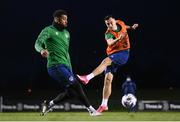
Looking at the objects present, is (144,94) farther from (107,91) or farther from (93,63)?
(107,91)

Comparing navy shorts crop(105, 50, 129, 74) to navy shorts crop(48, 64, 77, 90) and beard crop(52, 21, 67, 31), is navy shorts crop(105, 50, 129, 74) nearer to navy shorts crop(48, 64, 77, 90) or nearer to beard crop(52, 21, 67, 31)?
navy shorts crop(48, 64, 77, 90)

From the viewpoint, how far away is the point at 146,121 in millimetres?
15289

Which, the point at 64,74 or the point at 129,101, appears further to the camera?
the point at 129,101

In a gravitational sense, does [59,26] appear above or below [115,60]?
above

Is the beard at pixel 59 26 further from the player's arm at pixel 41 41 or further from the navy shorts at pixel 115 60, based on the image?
the navy shorts at pixel 115 60

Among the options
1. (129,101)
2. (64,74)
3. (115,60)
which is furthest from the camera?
(129,101)

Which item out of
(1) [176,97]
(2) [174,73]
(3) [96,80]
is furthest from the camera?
(2) [174,73]

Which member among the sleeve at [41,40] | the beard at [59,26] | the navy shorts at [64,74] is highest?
the beard at [59,26]

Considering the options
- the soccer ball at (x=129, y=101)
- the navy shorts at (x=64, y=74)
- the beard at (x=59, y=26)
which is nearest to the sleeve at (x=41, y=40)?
the beard at (x=59, y=26)

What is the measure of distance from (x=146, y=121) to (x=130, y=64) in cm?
4048

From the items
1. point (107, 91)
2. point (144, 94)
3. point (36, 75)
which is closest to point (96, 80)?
point (144, 94)

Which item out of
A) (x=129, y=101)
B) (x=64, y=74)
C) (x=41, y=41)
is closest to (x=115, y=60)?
(x=64, y=74)

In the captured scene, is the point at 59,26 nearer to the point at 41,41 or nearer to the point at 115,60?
the point at 41,41

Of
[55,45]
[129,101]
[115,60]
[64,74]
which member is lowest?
[64,74]
